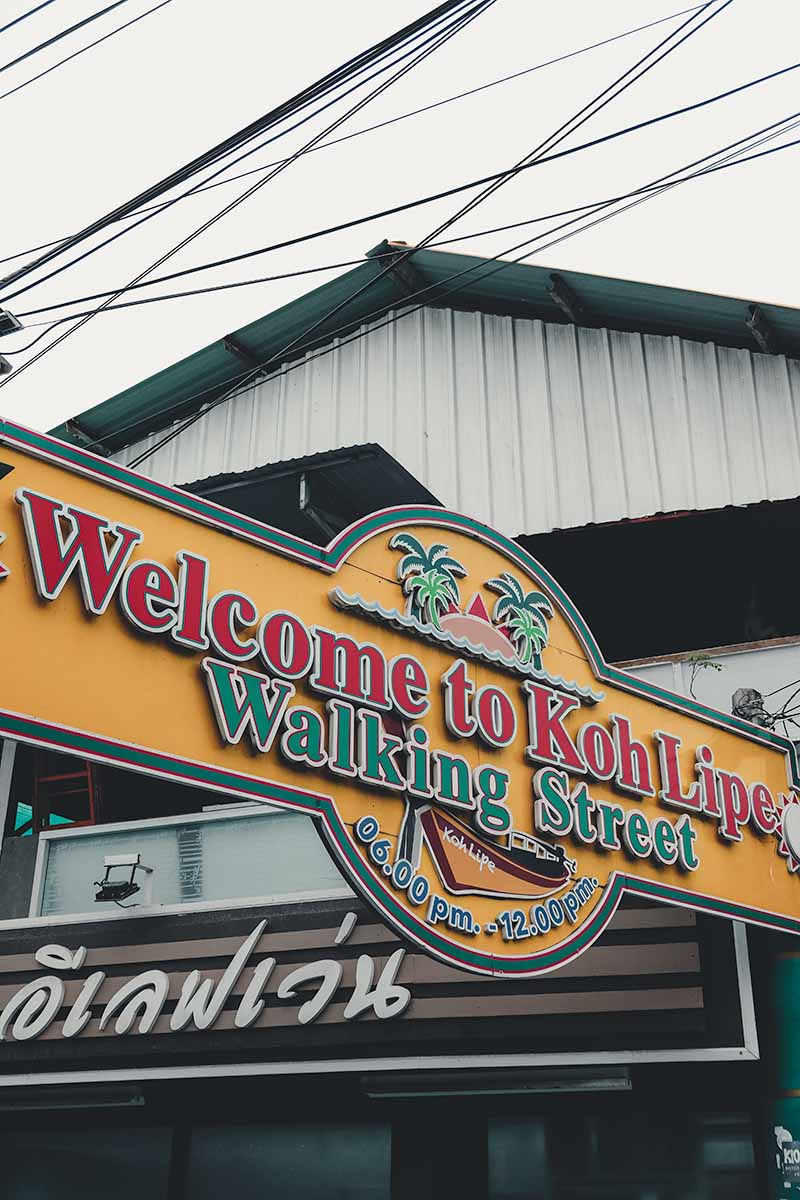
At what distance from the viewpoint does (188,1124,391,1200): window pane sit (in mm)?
8938

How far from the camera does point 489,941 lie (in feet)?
20.8

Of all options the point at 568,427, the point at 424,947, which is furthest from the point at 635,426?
the point at 424,947

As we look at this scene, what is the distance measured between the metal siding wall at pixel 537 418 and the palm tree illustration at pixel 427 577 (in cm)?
467

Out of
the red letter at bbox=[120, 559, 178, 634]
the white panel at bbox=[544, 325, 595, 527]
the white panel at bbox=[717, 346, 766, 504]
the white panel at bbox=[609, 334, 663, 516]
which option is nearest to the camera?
the red letter at bbox=[120, 559, 178, 634]

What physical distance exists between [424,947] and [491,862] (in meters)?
0.66

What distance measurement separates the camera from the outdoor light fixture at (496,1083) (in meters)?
8.10

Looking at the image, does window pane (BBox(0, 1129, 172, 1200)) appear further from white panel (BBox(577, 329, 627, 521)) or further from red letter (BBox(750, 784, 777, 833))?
white panel (BBox(577, 329, 627, 521))

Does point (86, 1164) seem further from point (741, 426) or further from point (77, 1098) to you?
point (741, 426)

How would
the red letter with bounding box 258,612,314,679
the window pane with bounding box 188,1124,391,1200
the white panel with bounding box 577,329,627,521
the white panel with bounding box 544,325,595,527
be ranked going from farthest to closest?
the white panel with bounding box 544,325,595,527
the white panel with bounding box 577,329,627,521
the window pane with bounding box 188,1124,391,1200
the red letter with bounding box 258,612,314,679

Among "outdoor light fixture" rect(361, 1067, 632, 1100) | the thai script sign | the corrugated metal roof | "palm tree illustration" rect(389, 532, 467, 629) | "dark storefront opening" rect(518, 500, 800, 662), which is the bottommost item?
"outdoor light fixture" rect(361, 1067, 632, 1100)

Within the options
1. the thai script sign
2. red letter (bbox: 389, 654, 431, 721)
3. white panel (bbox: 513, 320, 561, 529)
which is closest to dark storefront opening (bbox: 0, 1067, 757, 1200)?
the thai script sign

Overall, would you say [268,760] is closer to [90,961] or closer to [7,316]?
[7,316]

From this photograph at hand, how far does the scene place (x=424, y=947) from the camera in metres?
6.00

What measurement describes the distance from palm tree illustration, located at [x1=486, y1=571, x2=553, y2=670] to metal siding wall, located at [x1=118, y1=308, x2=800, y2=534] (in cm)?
409
